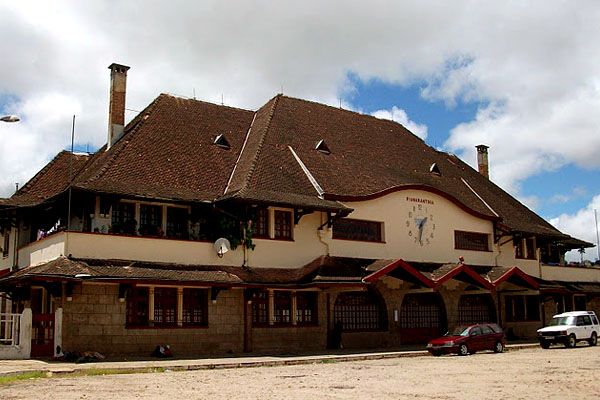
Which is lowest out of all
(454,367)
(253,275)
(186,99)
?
(454,367)

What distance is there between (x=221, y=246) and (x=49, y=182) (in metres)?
9.57

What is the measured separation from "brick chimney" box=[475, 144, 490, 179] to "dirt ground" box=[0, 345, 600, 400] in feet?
80.3

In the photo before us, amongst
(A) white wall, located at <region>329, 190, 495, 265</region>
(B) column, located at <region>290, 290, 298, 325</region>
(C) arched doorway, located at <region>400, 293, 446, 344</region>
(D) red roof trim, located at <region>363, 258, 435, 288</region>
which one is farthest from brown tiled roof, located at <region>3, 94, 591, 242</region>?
(C) arched doorway, located at <region>400, 293, 446, 344</region>

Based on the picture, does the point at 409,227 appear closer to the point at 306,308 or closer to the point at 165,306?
the point at 306,308

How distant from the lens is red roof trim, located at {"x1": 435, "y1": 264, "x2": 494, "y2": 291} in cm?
2934

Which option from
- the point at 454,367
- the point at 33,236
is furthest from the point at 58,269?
the point at 454,367

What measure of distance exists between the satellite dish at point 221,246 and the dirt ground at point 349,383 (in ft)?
20.3

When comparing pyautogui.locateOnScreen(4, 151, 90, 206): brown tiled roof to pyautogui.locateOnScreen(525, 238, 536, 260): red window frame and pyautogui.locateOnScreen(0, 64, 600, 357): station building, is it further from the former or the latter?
pyautogui.locateOnScreen(525, 238, 536, 260): red window frame

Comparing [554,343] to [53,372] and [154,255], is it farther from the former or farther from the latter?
[53,372]

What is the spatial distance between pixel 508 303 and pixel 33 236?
78.6ft

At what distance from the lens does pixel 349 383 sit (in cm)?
1529

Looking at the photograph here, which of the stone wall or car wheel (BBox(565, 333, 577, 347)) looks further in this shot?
car wheel (BBox(565, 333, 577, 347))

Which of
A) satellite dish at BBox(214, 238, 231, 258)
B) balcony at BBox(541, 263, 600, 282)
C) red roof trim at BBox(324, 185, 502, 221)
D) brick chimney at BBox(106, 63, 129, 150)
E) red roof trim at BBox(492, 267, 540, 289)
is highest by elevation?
brick chimney at BBox(106, 63, 129, 150)

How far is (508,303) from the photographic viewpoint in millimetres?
36625
